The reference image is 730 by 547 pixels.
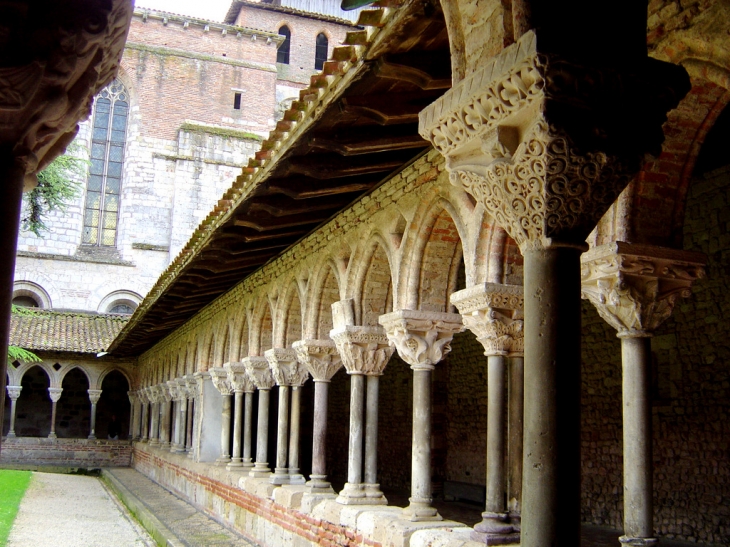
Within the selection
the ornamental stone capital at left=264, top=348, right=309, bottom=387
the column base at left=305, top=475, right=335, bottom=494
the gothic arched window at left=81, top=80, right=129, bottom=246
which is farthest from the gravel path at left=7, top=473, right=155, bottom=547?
the gothic arched window at left=81, top=80, right=129, bottom=246

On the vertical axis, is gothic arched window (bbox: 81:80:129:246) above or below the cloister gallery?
above

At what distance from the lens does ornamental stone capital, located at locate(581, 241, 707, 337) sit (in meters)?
5.00

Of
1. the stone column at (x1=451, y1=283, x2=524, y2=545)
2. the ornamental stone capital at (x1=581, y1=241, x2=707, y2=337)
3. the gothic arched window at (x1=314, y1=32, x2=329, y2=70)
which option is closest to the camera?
the ornamental stone capital at (x1=581, y1=241, x2=707, y2=337)

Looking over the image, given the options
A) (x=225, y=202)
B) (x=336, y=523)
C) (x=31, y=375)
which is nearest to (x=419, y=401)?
(x=336, y=523)

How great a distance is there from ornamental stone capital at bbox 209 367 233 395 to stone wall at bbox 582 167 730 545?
7.56 m

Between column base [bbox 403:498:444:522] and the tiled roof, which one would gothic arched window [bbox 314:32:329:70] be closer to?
the tiled roof

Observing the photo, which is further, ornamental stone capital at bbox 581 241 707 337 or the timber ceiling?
the timber ceiling

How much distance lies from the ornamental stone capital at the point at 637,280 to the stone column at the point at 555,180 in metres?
1.65

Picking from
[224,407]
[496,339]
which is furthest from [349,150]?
[224,407]

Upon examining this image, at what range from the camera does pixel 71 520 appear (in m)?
13.8

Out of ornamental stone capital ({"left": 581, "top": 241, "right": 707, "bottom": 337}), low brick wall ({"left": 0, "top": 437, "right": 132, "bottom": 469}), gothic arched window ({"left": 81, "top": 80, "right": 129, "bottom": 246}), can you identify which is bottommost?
low brick wall ({"left": 0, "top": 437, "right": 132, "bottom": 469})

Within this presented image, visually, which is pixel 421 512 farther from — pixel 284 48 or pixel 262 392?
pixel 284 48

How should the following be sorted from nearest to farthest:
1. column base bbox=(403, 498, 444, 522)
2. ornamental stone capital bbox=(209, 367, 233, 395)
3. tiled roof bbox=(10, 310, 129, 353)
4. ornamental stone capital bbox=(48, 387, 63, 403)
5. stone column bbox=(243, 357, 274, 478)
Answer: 1. column base bbox=(403, 498, 444, 522)
2. stone column bbox=(243, 357, 274, 478)
3. ornamental stone capital bbox=(209, 367, 233, 395)
4. tiled roof bbox=(10, 310, 129, 353)
5. ornamental stone capital bbox=(48, 387, 63, 403)

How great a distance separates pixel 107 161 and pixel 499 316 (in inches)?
1159
